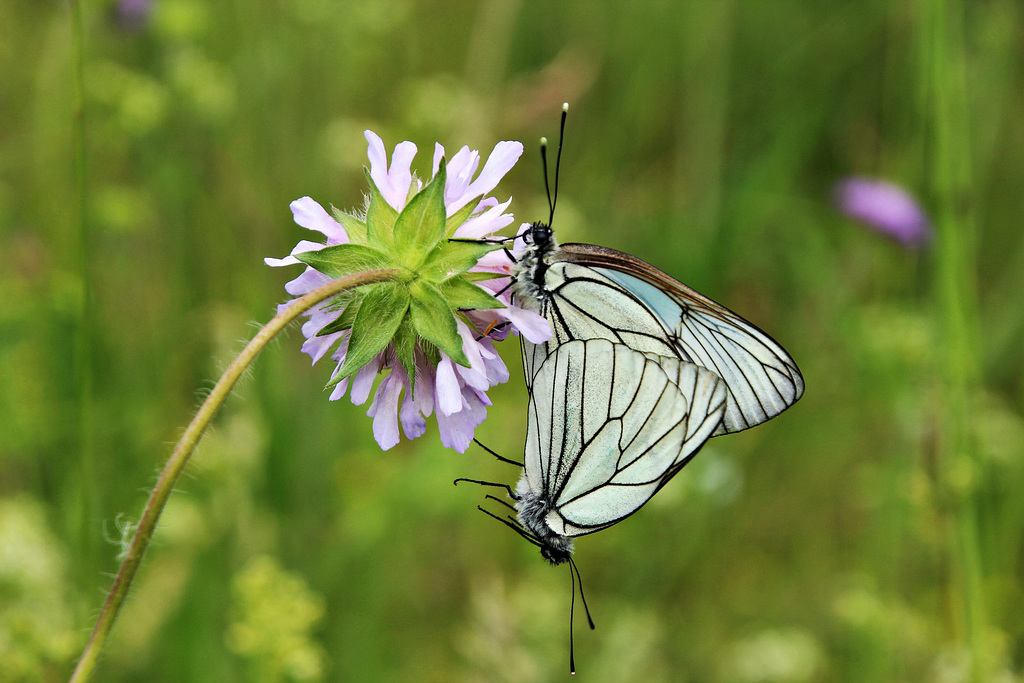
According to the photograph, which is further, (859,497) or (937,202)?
(859,497)

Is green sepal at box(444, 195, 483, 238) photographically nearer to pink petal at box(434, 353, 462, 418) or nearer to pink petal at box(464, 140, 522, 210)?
pink petal at box(464, 140, 522, 210)

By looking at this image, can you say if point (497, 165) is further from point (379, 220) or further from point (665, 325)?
point (665, 325)

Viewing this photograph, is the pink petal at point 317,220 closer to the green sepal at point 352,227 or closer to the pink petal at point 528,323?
the green sepal at point 352,227

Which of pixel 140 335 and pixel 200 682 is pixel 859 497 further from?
pixel 140 335

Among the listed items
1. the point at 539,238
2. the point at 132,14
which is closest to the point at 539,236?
the point at 539,238

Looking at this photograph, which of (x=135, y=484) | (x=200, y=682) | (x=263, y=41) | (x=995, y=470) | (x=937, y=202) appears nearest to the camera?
(x=937, y=202)

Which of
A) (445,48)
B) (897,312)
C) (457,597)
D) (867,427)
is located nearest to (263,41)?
(445,48)
